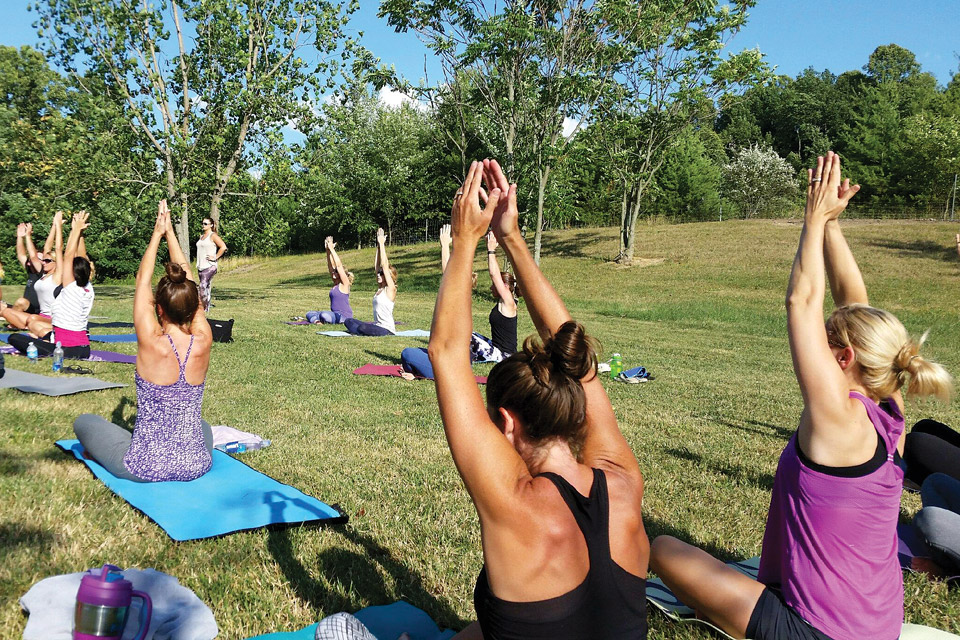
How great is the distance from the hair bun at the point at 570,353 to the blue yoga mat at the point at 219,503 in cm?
277

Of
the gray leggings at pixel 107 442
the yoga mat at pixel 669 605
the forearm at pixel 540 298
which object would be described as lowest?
the yoga mat at pixel 669 605

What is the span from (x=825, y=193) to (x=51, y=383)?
8.07 metres

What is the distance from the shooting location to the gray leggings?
4852 mm

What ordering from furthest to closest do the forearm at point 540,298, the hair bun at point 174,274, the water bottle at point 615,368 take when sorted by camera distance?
the water bottle at point 615,368
the hair bun at point 174,274
the forearm at point 540,298

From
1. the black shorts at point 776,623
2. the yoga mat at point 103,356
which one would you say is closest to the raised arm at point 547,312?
the black shorts at point 776,623

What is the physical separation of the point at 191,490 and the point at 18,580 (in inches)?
55.3

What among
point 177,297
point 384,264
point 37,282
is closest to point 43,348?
point 37,282

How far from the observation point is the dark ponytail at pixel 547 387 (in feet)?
6.46

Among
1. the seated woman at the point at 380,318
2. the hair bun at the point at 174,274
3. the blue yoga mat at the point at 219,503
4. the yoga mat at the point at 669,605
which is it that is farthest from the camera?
the seated woman at the point at 380,318

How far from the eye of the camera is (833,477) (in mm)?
2479

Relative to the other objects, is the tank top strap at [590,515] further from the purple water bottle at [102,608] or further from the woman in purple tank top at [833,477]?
the purple water bottle at [102,608]

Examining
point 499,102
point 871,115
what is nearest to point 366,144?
point 499,102

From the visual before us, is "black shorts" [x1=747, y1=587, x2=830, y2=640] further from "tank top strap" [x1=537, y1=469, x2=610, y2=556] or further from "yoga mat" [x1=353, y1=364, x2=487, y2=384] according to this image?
"yoga mat" [x1=353, y1=364, x2=487, y2=384]

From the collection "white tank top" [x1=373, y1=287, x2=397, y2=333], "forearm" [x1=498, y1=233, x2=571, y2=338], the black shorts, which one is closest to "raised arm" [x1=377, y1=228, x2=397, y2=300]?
"white tank top" [x1=373, y1=287, x2=397, y2=333]
